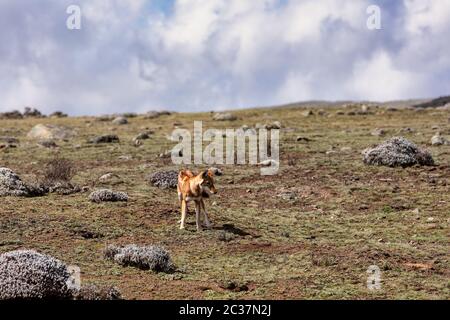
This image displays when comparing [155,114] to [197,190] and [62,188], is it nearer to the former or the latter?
[62,188]

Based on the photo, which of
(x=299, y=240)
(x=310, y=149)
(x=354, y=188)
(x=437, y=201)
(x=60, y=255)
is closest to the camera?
(x=60, y=255)

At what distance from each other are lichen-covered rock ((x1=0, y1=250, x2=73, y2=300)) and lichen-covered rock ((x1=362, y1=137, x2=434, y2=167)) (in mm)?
20778

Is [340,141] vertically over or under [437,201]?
over

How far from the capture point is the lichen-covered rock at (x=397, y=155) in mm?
30625

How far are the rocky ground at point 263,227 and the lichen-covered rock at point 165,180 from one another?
109 mm

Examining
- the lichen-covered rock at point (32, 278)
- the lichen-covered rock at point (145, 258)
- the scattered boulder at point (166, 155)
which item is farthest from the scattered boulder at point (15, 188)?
the scattered boulder at point (166, 155)

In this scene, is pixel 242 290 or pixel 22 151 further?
pixel 22 151

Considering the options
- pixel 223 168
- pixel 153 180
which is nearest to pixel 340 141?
pixel 223 168

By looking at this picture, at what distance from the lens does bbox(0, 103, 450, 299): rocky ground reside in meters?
14.6

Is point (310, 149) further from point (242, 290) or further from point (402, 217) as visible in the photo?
point (242, 290)

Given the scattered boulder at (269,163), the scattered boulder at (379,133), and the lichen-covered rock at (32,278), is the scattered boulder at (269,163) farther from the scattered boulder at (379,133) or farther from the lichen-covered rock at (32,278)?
the lichen-covered rock at (32,278)

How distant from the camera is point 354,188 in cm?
2648

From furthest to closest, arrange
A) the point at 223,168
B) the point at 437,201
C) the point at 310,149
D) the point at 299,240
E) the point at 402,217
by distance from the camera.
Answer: the point at 310,149, the point at 223,168, the point at 437,201, the point at 402,217, the point at 299,240
